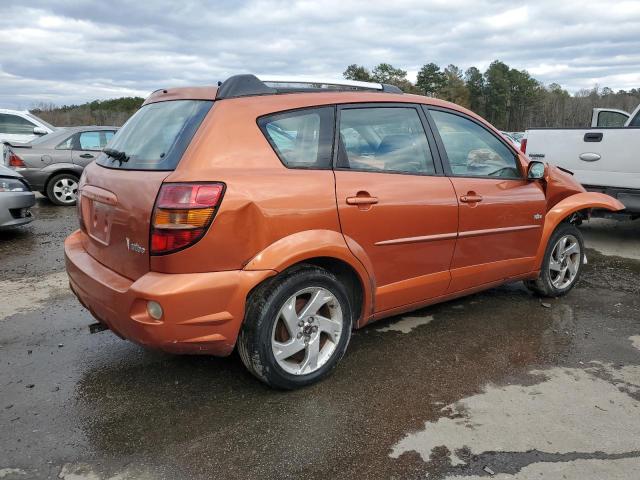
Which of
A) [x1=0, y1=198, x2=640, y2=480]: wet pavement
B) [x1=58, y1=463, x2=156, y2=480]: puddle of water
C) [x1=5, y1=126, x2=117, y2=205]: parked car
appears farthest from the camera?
[x1=5, y1=126, x2=117, y2=205]: parked car

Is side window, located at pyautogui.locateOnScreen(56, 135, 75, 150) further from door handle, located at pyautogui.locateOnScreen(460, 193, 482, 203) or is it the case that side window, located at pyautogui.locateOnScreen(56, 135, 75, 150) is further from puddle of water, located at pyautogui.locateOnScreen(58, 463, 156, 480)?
puddle of water, located at pyautogui.locateOnScreen(58, 463, 156, 480)

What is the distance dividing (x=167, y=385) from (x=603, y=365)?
2.81 m

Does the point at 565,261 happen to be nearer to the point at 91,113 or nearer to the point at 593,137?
the point at 593,137

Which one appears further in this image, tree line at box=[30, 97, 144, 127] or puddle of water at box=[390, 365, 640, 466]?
tree line at box=[30, 97, 144, 127]

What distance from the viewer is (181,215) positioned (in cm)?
263

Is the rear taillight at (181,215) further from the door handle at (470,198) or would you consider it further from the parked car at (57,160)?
the parked car at (57,160)

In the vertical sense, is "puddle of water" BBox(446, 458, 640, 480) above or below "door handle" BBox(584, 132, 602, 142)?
below

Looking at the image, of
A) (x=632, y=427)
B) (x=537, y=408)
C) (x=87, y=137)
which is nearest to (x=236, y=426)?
(x=537, y=408)

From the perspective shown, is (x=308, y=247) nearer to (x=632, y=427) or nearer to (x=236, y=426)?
(x=236, y=426)

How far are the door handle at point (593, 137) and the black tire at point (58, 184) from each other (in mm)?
8830

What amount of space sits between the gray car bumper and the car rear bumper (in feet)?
16.6

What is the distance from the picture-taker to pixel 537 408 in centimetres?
297

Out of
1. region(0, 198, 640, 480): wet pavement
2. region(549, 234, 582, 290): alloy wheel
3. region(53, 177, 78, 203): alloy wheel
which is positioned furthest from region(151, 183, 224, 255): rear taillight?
region(53, 177, 78, 203): alloy wheel

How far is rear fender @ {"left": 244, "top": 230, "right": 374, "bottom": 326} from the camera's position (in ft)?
9.18
